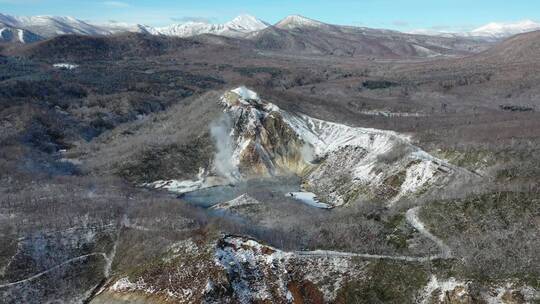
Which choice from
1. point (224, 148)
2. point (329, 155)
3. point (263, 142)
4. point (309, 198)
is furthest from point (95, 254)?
point (329, 155)

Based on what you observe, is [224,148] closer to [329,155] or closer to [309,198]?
[329,155]

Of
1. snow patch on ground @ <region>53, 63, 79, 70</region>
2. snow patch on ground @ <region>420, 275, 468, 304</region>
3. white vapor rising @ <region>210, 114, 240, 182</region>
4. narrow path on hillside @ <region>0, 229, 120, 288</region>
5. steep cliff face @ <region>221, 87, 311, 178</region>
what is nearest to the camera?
snow patch on ground @ <region>420, 275, 468, 304</region>

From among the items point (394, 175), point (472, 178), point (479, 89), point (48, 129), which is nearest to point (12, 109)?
point (48, 129)

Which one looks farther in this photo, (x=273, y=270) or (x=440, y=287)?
(x=273, y=270)

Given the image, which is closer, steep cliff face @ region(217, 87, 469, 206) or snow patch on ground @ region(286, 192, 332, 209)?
steep cliff face @ region(217, 87, 469, 206)

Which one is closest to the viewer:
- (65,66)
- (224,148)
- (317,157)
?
(317,157)

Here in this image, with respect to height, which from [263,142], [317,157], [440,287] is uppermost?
[263,142]

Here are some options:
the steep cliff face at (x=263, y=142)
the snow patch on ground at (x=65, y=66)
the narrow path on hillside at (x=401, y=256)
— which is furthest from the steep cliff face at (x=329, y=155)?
the snow patch on ground at (x=65, y=66)

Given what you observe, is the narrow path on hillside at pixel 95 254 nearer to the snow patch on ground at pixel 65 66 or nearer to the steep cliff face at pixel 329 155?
the steep cliff face at pixel 329 155

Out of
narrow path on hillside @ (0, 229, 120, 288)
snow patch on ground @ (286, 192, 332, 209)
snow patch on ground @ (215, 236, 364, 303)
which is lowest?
snow patch on ground @ (286, 192, 332, 209)

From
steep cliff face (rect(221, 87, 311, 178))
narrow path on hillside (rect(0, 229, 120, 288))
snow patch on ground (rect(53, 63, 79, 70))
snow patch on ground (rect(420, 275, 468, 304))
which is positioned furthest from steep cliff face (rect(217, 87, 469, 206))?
snow patch on ground (rect(53, 63, 79, 70))

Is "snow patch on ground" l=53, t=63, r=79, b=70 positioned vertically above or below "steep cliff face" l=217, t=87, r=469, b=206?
above

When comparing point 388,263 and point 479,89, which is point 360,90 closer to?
point 479,89

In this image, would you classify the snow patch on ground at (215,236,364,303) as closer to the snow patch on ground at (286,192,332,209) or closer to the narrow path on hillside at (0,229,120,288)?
the narrow path on hillside at (0,229,120,288)
